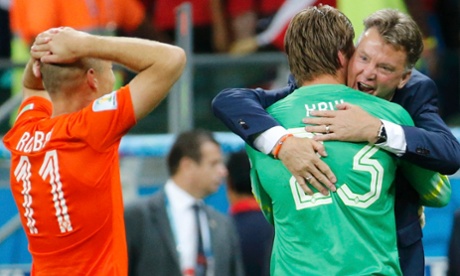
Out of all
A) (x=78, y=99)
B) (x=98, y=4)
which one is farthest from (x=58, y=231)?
(x=98, y=4)

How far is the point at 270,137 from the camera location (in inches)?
177

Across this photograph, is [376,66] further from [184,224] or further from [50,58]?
[184,224]

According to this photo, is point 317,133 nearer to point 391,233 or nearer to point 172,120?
point 391,233

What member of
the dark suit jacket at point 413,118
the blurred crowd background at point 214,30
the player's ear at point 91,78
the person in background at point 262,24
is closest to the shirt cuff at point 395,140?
the dark suit jacket at point 413,118

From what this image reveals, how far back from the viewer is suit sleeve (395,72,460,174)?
4375 millimetres

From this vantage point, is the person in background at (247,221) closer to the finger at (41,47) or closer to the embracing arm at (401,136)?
the finger at (41,47)

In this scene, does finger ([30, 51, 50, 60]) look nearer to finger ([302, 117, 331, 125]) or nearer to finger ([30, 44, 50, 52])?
finger ([30, 44, 50, 52])

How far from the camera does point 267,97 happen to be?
4.80m

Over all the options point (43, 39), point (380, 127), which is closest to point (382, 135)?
point (380, 127)

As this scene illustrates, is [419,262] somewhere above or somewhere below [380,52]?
below

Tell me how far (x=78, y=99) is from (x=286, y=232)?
1.14m

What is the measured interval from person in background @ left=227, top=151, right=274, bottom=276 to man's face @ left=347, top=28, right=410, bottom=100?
3048 millimetres

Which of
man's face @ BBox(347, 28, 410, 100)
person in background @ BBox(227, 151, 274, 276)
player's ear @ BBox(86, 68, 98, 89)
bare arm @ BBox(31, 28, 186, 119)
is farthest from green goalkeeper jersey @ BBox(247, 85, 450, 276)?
person in background @ BBox(227, 151, 274, 276)

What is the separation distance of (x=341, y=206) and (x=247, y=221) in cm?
332
